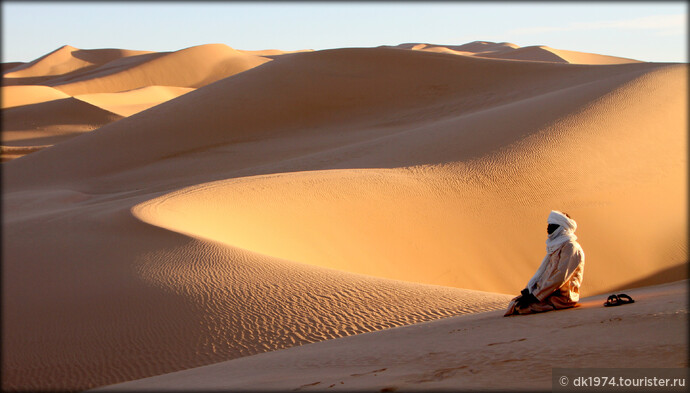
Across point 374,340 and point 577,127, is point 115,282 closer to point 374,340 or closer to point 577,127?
point 374,340

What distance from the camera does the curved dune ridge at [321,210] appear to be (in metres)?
7.27

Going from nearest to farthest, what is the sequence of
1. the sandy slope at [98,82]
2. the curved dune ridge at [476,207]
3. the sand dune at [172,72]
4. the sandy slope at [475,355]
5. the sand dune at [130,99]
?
the sandy slope at [475,355] → the curved dune ridge at [476,207] → the sandy slope at [98,82] → the sand dune at [130,99] → the sand dune at [172,72]

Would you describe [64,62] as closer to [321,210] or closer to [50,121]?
[50,121]

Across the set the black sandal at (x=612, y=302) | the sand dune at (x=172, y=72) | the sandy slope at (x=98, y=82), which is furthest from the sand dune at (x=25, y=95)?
the black sandal at (x=612, y=302)

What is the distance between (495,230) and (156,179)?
1107cm

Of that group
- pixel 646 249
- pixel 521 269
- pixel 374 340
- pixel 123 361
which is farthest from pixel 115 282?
pixel 646 249

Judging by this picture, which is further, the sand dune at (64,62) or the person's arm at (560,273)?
the sand dune at (64,62)

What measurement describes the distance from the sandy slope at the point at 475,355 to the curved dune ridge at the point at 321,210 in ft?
4.36

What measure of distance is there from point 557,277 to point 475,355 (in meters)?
1.75

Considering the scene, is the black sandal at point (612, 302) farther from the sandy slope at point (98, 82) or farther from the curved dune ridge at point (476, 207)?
the sandy slope at point (98, 82)

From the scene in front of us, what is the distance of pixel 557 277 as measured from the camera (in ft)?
19.1

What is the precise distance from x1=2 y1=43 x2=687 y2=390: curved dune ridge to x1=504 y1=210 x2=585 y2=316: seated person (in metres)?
1.60

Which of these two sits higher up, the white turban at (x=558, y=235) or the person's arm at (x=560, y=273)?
the white turban at (x=558, y=235)

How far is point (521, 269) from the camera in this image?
1259 centimetres
